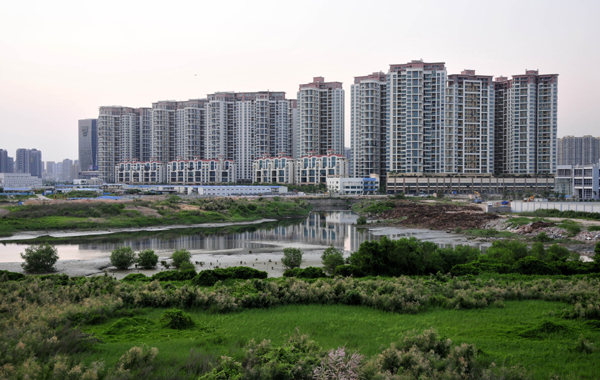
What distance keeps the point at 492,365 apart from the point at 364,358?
6.77ft

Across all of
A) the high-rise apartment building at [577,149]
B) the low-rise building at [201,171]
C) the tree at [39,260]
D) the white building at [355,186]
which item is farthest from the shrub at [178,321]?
the high-rise apartment building at [577,149]

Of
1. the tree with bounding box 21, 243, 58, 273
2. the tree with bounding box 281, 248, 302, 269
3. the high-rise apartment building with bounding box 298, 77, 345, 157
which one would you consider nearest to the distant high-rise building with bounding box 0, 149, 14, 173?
the high-rise apartment building with bounding box 298, 77, 345, 157

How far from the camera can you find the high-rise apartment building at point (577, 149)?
13138 centimetres

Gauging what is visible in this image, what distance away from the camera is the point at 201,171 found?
118375 millimetres

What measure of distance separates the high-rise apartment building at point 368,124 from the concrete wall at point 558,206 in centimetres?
5397

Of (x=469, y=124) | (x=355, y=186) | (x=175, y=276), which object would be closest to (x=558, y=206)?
(x=175, y=276)

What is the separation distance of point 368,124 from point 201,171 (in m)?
44.3

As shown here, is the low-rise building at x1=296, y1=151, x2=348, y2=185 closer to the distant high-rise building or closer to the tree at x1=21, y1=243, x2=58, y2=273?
the tree at x1=21, y1=243, x2=58, y2=273

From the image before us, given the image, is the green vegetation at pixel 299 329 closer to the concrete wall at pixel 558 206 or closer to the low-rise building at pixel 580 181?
the concrete wall at pixel 558 206

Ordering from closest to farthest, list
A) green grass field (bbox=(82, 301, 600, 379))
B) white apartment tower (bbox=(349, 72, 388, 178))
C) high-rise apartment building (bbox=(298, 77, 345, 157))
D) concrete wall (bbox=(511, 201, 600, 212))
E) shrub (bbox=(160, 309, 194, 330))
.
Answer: green grass field (bbox=(82, 301, 600, 379)), shrub (bbox=(160, 309, 194, 330)), concrete wall (bbox=(511, 201, 600, 212)), white apartment tower (bbox=(349, 72, 388, 178)), high-rise apartment building (bbox=(298, 77, 345, 157))

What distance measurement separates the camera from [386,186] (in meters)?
99.5

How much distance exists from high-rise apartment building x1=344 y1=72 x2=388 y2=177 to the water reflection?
186ft

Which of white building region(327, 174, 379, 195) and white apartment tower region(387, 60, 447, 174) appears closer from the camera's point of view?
white apartment tower region(387, 60, 447, 174)

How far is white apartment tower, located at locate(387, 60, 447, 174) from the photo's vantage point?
96.6 meters
